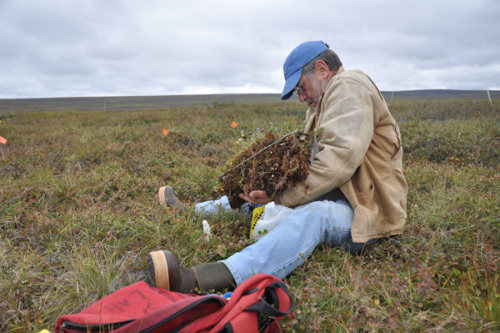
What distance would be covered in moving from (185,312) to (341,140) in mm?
1513

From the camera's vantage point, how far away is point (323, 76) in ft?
9.24

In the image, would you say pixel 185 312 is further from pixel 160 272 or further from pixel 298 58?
pixel 298 58

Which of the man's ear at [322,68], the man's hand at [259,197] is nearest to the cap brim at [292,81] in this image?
the man's ear at [322,68]

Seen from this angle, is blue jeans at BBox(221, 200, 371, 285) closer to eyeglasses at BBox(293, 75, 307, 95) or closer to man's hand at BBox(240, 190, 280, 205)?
man's hand at BBox(240, 190, 280, 205)

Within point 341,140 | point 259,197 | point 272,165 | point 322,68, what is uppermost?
point 322,68

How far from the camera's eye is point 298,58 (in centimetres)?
280

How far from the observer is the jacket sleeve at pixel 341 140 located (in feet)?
7.60

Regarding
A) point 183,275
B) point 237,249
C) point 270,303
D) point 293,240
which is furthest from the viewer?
point 237,249

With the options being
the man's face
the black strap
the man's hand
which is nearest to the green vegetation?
the black strap

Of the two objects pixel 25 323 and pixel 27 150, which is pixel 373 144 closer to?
pixel 25 323

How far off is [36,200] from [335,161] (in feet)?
11.6

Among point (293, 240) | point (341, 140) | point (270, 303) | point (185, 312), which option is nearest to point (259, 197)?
point (293, 240)

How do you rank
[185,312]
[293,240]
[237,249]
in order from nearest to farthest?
[185,312] → [293,240] → [237,249]

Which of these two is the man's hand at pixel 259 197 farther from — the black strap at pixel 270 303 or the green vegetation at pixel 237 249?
the black strap at pixel 270 303
